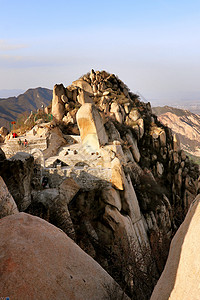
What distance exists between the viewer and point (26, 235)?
514 centimetres

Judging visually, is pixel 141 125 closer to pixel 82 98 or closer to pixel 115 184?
pixel 82 98

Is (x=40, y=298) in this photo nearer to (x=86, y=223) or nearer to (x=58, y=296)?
(x=58, y=296)

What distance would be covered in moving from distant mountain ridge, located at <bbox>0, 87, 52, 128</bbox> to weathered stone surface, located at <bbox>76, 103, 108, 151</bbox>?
40.8 meters

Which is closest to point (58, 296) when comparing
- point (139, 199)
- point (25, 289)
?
point (25, 289)

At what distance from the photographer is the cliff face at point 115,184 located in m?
10.2

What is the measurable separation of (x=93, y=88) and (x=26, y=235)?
26950 millimetres

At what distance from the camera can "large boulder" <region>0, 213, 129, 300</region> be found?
4219mm

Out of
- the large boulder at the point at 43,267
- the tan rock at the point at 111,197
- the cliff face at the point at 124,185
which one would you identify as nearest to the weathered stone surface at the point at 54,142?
the cliff face at the point at 124,185

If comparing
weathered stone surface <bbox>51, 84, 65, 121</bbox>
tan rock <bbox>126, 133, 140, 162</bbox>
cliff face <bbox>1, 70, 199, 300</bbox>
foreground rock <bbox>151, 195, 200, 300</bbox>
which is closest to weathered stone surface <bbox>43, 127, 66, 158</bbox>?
cliff face <bbox>1, 70, 199, 300</bbox>

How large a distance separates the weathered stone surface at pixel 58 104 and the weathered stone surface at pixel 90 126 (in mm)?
7279

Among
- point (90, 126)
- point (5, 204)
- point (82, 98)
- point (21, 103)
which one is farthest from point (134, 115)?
point (21, 103)

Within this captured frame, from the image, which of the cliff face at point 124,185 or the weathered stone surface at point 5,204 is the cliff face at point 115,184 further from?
the weathered stone surface at point 5,204

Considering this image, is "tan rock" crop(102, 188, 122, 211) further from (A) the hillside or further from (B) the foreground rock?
(A) the hillside

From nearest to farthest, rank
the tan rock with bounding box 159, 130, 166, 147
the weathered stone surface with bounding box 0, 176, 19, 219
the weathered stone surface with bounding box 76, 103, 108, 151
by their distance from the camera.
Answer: the weathered stone surface with bounding box 0, 176, 19, 219, the weathered stone surface with bounding box 76, 103, 108, 151, the tan rock with bounding box 159, 130, 166, 147
